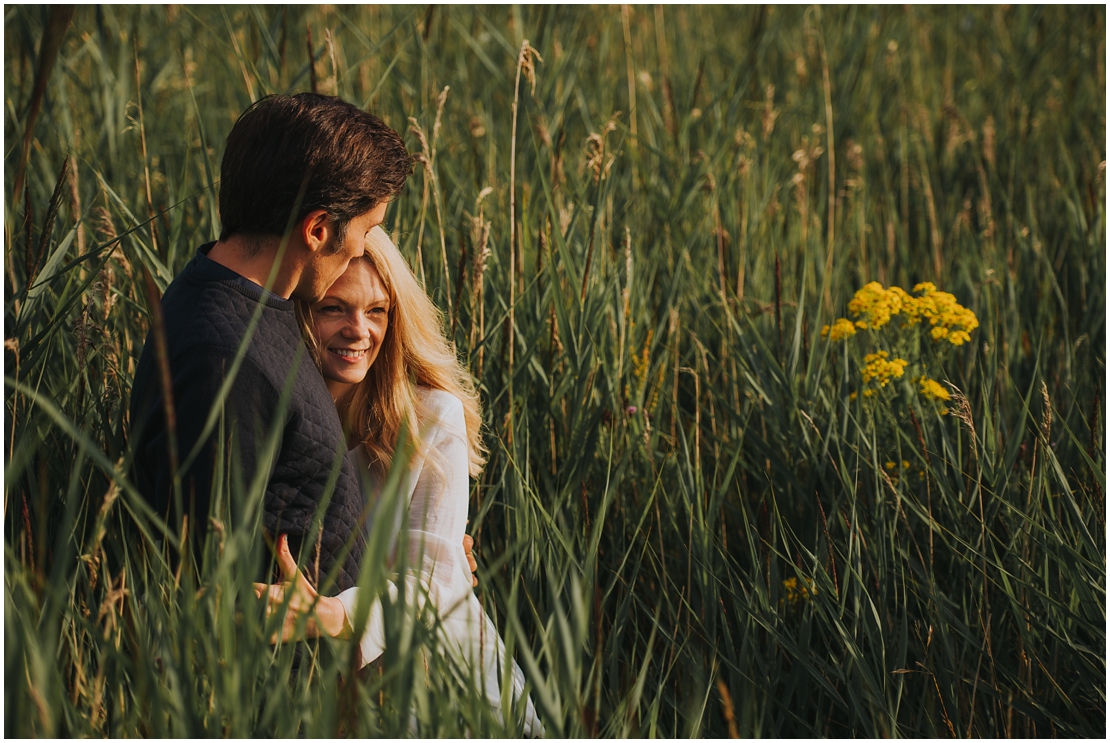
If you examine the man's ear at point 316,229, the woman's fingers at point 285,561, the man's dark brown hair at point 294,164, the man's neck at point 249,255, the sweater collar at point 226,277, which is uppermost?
the man's dark brown hair at point 294,164

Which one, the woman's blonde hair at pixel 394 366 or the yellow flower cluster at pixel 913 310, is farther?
the yellow flower cluster at pixel 913 310

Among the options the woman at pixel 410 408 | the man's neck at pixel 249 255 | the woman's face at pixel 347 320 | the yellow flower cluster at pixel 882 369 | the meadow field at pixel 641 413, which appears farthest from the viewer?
the yellow flower cluster at pixel 882 369

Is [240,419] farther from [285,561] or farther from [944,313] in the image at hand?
[944,313]

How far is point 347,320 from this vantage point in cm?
157

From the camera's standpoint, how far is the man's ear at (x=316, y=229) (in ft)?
4.26

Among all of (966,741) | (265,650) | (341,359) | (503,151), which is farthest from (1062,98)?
(265,650)

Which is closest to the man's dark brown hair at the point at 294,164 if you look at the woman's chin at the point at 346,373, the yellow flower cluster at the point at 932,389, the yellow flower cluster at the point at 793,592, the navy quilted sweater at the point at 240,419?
the navy quilted sweater at the point at 240,419

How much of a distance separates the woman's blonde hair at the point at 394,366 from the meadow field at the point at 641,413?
0.21 m

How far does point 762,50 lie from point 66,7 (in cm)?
355

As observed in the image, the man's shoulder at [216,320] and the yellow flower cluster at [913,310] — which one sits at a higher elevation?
the yellow flower cluster at [913,310]

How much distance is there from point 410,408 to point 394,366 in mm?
102

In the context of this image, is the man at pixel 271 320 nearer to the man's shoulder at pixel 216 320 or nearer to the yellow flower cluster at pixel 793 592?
the man's shoulder at pixel 216 320

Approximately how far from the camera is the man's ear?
1300 mm

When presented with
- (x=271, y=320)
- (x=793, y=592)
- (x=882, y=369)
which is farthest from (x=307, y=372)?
(x=882, y=369)
